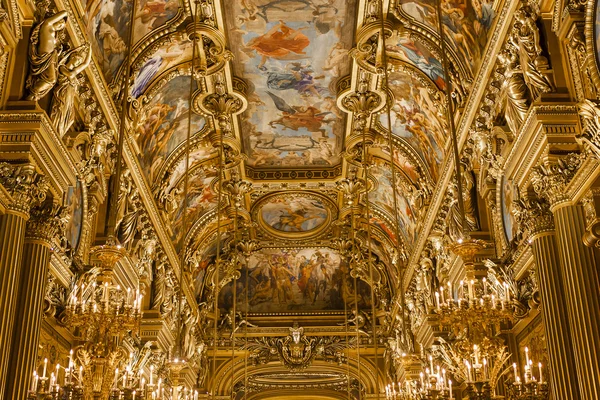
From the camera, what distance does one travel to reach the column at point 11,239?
330 inches

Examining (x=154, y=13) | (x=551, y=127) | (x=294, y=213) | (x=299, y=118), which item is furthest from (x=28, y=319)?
(x=294, y=213)

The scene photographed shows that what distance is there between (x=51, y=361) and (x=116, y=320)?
2678mm

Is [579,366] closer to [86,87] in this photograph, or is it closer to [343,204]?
[86,87]

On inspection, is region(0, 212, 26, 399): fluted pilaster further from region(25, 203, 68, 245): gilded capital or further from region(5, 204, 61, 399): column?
region(25, 203, 68, 245): gilded capital

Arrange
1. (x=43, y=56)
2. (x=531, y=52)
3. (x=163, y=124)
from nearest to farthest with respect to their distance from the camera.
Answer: (x=43, y=56) → (x=531, y=52) → (x=163, y=124)

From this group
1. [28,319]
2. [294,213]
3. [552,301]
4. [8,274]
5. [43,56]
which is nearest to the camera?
[8,274]

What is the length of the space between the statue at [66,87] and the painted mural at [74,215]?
1402 millimetres

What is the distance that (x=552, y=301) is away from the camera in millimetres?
8812

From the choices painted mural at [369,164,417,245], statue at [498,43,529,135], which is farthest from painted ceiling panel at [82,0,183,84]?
painted mural at [369,164,417,245]

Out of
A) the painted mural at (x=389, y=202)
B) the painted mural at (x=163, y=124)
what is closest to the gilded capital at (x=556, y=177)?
the painted mural at (x=163, y=124)

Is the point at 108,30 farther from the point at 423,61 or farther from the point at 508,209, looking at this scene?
the point at 508,209

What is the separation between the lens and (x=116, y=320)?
8875 millimetres

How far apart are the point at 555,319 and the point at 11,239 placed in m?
6.15

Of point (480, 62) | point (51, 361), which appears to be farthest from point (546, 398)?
point (51, 361)
